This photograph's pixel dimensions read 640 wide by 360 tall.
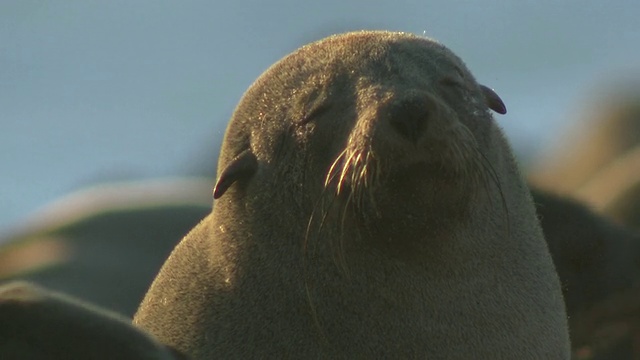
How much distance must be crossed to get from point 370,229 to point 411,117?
63 cm

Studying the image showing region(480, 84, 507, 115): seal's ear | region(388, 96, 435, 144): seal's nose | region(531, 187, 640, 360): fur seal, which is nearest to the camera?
region(388, 96, 435, 144): seal's nose

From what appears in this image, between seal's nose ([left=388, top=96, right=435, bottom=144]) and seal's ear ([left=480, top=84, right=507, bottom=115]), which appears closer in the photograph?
seal's nose ([left=388, top=96, right=435, bottom=144])

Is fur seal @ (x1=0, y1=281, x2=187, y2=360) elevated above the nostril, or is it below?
below

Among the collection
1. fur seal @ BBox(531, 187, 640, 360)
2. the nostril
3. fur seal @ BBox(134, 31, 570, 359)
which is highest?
the nostril

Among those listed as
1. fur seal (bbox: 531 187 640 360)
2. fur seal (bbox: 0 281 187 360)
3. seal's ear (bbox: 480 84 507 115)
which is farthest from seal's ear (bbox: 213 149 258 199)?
fur seal (bbox: 531 187 640 360)

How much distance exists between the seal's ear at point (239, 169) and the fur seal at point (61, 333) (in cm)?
130

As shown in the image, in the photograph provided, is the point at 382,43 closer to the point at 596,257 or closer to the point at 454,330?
the point at 454,330

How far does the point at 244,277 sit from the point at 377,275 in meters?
0.66

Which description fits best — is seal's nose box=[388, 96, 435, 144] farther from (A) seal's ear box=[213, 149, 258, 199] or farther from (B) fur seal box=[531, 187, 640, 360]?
(B) fur seal box=[531, 187, 640, 360]

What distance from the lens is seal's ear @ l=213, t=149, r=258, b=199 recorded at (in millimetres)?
7469

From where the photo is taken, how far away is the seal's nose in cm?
667

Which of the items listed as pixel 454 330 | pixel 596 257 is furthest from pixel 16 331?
pixel 596 257

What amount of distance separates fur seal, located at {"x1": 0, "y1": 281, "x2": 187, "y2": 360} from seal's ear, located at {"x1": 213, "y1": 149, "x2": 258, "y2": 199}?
1305mm

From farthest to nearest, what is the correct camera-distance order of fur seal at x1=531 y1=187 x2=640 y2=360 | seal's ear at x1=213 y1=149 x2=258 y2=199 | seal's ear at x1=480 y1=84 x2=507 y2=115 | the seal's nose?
1. fur seal at x1=531 y1=187 x2=640 y2=360
2. seal's ear at x1=480 y1=84 x2=507 y2=115
3. seal's ear at x1=213 y1=149 x2=258 y2=199
4. the seal's nose
